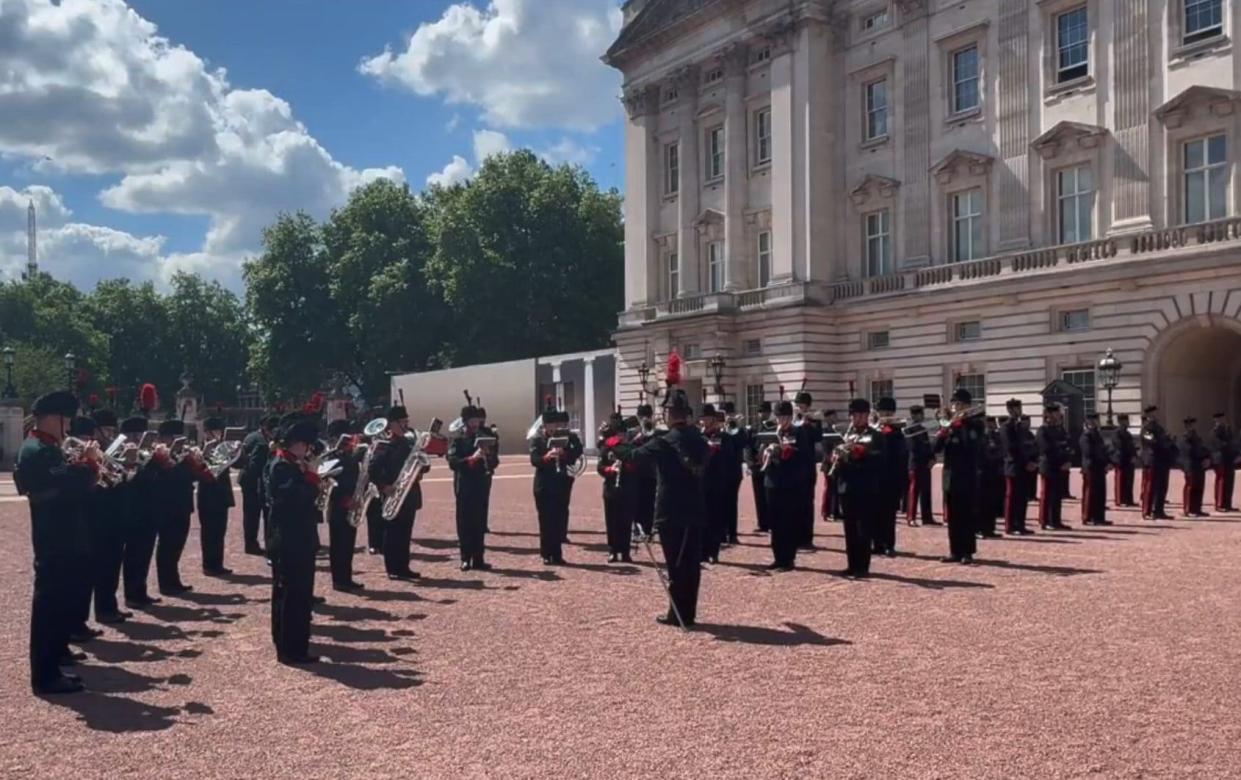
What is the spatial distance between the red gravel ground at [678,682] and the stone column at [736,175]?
3413cm

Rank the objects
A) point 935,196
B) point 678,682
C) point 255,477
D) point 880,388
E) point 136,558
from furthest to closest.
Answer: point 880,388, point 935,196, point 255,477, point 136,558, point 678,682

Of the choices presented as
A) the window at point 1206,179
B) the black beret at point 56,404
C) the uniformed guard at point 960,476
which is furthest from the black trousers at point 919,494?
the window at point 1206,179

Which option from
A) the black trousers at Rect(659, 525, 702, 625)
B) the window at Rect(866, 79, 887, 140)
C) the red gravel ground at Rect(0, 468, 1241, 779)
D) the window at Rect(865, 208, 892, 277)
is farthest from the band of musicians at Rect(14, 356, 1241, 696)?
the window at Rect(866, 79, 887, 140)

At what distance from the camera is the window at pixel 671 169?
1983 inches

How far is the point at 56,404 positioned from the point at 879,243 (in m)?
36.6

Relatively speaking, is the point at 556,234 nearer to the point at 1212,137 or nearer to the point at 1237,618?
the point at 1212,137

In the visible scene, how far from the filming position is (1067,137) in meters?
34.7

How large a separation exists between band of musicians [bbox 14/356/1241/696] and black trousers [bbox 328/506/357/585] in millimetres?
22

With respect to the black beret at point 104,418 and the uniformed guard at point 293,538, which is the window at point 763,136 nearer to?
the black beret at point 104,418

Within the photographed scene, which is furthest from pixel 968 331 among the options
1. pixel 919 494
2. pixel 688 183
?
pixel 919 494

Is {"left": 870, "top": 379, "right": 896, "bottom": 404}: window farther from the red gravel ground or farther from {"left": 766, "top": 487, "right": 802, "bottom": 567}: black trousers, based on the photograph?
{"left": 766, "top": 487, "right": 802, "bottom": 567}: black trousers

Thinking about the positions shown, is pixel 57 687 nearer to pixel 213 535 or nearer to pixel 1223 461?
pixel 213 535

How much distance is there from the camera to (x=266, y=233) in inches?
2844

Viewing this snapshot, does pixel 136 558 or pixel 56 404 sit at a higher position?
pixel 56 404
